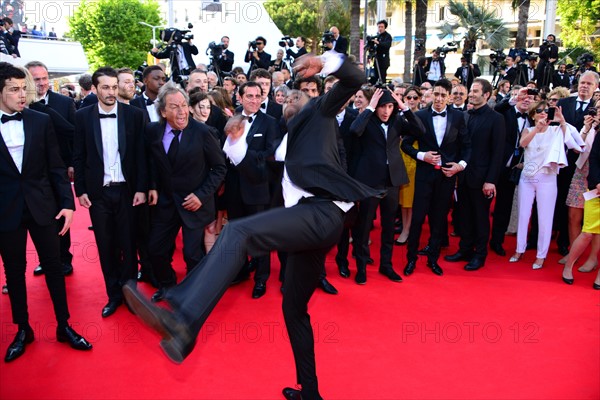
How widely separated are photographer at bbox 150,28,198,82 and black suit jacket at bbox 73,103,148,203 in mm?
4577

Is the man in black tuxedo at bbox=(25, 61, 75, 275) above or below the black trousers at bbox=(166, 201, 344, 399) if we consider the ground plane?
above

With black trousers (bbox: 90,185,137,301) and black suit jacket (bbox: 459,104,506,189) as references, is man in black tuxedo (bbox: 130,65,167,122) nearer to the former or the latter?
black trousers (bbox: 90,185,137,301)

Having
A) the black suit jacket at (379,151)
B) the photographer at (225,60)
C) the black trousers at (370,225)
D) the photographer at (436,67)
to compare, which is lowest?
the black trousers at (370,225)

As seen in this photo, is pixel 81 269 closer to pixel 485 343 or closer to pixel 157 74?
pixel 157 74

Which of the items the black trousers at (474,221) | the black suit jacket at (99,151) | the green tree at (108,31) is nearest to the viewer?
the black suit jacket at (99,151)

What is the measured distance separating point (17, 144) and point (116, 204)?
85 cm

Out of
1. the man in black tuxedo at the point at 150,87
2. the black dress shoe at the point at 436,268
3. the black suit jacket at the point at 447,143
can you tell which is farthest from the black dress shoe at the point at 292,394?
the man in black tuxedo at the point at 150,87

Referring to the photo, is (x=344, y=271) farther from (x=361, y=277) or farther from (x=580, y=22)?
(x=580, y=22)

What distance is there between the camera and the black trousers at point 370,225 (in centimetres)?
455

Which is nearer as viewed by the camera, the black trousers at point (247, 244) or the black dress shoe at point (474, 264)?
the black trousers at point (247, 244)

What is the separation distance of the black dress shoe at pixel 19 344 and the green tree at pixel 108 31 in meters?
32.5

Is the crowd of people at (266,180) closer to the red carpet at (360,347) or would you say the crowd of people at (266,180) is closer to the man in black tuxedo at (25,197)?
the man in black tuxedo at (25,197)

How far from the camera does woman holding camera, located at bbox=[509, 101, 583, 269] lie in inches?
190

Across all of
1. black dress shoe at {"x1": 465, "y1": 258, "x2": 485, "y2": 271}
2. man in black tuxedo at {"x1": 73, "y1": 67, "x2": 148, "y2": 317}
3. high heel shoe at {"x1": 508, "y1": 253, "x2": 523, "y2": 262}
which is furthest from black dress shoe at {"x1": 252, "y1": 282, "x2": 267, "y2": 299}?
high heel shoe at {"x1": 508, "y1": 253, "x2": 523, "y2": 262}
